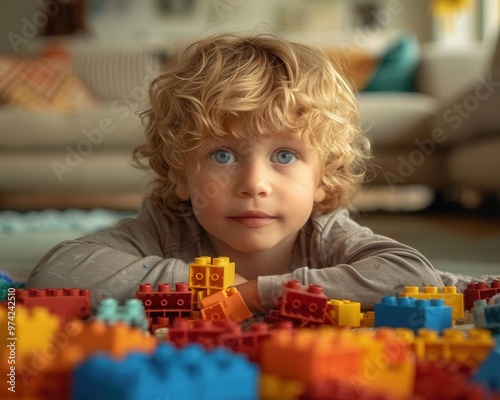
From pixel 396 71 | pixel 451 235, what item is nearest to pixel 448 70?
pixel 396 71

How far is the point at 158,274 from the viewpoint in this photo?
1089 millimetres

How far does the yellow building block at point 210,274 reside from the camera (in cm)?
99

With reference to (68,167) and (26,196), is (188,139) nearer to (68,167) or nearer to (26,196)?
(68,167)

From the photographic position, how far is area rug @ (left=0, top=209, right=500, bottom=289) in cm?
153

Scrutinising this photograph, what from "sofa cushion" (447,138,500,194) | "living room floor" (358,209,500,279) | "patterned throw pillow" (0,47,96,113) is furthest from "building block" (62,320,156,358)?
"patterned throw pillow" (0,47,96,113)

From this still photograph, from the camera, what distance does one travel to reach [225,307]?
3.17 ft

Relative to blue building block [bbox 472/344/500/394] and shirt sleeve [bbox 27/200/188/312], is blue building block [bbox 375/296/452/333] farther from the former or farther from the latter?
shirt sleeve [bbox 27/200/188/312]

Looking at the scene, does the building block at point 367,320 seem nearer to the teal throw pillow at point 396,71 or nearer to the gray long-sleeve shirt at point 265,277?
the gray long-sleeve shirt at point 265,277

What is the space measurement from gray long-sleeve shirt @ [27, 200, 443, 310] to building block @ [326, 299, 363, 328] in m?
0.11

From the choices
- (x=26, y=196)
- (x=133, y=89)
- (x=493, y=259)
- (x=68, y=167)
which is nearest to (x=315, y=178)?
(x=493, y=259)

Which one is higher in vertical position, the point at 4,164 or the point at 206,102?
the point at 4,164

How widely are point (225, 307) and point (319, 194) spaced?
0.39 metres

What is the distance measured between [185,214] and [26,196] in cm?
347

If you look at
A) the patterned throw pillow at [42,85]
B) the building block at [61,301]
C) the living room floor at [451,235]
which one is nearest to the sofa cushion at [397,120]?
the living room floor at [451,235]
